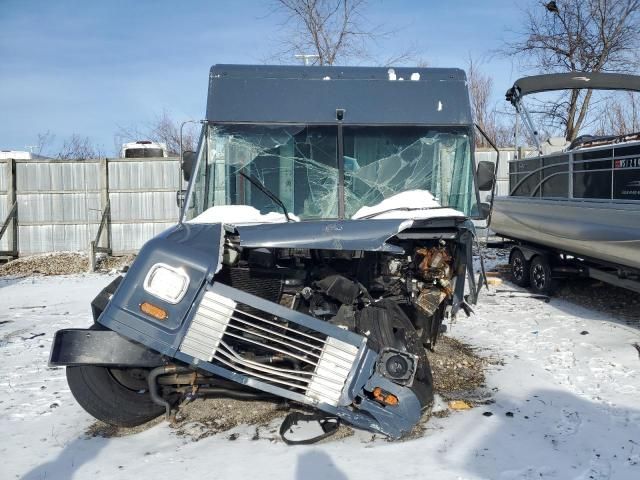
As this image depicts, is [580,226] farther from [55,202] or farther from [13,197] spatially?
[13,197]

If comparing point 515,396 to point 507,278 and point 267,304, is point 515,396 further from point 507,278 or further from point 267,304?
point 507,278

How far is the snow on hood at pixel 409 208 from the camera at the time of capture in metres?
4.23

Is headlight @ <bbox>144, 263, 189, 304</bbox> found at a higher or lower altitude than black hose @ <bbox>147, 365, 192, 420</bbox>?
higher

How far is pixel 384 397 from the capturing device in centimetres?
380

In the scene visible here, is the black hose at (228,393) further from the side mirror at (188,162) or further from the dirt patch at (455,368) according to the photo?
the side mirror at (188,162)

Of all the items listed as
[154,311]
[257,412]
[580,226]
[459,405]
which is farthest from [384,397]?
[580,226]

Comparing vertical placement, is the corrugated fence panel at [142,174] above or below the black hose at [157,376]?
above

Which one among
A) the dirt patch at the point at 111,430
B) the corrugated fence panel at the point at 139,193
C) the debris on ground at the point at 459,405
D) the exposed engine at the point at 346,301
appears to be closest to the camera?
the exposed engine at the point at 346,301

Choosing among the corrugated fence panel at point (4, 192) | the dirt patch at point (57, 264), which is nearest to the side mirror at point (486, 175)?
the dirt patch at point (57, 264)

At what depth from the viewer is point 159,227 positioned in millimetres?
14656

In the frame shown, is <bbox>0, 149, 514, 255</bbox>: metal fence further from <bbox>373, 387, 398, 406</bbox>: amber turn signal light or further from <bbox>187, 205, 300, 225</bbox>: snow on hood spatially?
<bbox>373, 387, 398, 406</bbox>: amber turn signal light

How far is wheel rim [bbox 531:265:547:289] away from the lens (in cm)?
942

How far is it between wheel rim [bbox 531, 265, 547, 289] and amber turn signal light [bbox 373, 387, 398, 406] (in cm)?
641

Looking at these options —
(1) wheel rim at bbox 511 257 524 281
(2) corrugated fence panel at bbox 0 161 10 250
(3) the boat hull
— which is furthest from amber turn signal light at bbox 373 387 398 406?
(2) corrugated fence panel at bbox 0 161 10 250
